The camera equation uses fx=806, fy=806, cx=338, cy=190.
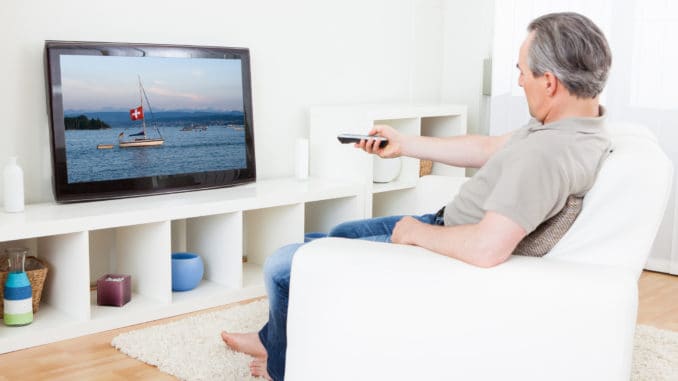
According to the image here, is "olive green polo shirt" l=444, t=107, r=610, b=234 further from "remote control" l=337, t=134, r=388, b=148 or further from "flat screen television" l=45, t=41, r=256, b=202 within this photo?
"flat screen television" l=45, t=41, r=256, b=202

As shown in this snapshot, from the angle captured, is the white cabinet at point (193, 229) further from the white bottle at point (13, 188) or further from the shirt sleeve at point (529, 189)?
the shirt sleeve at point (529, 189)

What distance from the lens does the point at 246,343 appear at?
8.36ft

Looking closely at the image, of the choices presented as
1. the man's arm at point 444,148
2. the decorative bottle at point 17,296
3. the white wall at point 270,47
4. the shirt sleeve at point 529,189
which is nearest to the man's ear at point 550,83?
the shirt sleeve at point 529,189

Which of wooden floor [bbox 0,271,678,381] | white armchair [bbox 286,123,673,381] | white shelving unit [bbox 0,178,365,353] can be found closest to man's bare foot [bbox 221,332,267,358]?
wooden floor [bbox 0,271,678,381]

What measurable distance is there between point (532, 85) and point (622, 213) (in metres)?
0.36

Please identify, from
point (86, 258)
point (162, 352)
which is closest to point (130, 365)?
point (162, 352)

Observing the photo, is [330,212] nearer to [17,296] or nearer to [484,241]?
[17,296]

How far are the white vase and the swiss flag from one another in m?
1.27

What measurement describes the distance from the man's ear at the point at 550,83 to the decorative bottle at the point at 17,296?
1.81 meters

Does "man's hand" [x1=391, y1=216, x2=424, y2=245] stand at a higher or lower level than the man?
lower

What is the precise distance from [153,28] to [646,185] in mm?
2270

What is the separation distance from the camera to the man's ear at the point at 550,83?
181 centimetres

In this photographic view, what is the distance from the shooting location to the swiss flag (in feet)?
10.4

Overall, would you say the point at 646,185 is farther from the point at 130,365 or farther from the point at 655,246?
the point at 655,246
